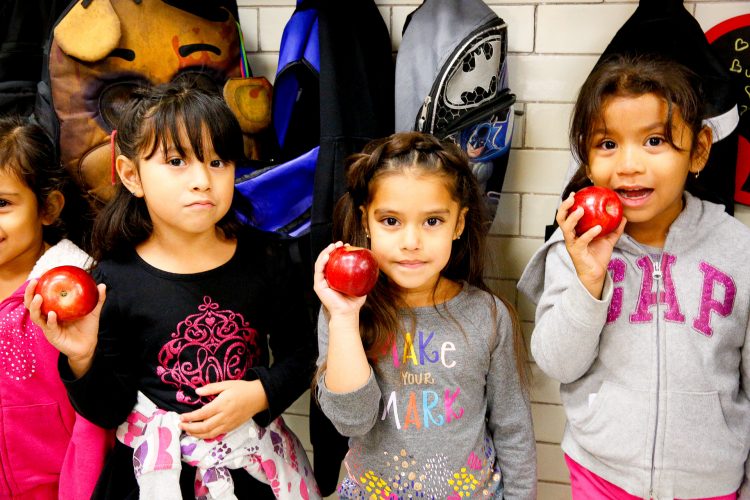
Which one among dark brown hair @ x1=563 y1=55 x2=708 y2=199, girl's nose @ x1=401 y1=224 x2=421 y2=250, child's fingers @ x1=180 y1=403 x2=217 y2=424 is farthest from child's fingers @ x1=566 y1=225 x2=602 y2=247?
child's fingers @ x1=180 y1=403 x2=217 y2=424

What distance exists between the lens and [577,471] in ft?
5.35

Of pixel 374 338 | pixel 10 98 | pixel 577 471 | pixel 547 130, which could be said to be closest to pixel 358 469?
pixel 374 338

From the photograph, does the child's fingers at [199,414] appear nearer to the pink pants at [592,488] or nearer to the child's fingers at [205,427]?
the child's fingers at [205,427]

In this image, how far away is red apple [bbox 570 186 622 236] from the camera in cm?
138

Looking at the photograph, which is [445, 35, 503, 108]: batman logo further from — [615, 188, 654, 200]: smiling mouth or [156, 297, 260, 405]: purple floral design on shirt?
[156, 297, 260, 405]: purple floral design on shirt

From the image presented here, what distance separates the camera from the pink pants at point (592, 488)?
154 cm

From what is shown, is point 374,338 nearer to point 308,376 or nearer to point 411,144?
point 308,376

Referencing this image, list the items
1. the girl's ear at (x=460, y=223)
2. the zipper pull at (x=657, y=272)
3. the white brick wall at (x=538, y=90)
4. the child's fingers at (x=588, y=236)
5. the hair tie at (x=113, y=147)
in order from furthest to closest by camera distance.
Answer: the white brick wall at (x=538, y=90), the hair tie at (x=113, y=147), the girl's ear at (x=460, y=223), the zipper pull at (x=657, y=272), the child's fingers at (x=588, y=236)

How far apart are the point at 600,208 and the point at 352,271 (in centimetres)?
55

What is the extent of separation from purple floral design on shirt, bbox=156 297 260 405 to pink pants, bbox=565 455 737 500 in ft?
3.00

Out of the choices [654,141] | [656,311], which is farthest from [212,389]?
[654,141]

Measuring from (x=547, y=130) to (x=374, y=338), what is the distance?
0.99 m

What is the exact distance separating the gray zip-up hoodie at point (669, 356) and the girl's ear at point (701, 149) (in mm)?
96

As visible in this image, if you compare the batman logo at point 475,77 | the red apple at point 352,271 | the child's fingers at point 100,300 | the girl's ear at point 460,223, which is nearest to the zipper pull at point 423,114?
the batman logo at point 475,77
